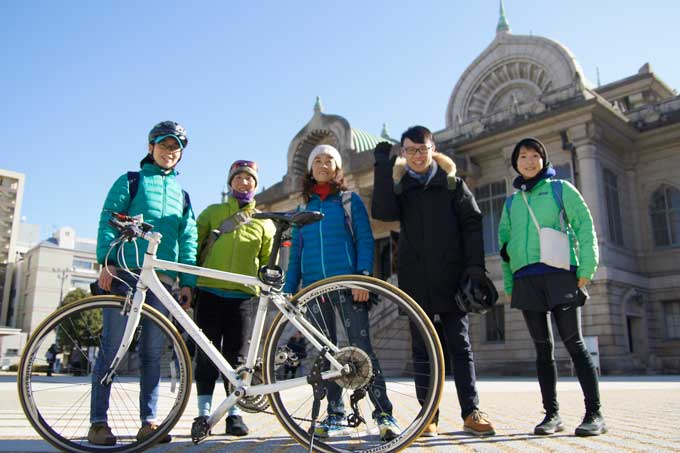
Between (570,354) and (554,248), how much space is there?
2.80 ft

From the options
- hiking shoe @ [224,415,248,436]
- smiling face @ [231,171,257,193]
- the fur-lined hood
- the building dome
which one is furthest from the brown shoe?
the building dome

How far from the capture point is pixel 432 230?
13.8 ft

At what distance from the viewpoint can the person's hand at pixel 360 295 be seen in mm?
3145

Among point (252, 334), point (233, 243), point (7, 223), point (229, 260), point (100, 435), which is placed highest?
point (7, 223)

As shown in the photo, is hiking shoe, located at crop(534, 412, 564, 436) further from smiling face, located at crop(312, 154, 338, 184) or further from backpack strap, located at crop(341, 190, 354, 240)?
smiling face, located at crop(312, 154, 338, 184)

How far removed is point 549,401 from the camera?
4.21 metres

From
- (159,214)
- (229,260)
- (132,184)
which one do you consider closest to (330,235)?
(229,260)

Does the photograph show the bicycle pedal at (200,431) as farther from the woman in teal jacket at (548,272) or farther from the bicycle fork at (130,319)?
the woman in teal jacket at (548,272)

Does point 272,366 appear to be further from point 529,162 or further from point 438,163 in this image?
point 529,162

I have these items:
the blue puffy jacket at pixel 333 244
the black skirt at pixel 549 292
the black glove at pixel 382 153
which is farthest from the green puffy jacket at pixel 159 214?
the black skirt at pixel 549 292

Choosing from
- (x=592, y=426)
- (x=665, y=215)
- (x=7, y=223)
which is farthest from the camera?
(x=7, y=223)

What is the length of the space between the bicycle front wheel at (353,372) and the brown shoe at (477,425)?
0.80m

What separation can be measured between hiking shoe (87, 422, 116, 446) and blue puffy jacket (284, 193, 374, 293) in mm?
1758

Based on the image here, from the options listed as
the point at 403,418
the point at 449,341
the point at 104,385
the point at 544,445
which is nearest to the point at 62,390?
the point at 104,385
